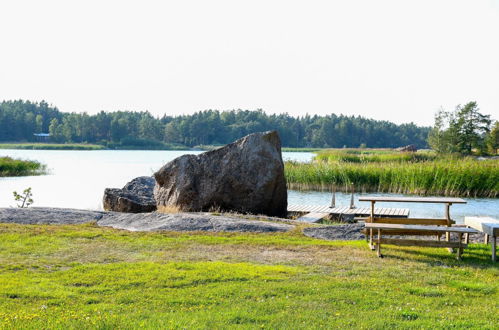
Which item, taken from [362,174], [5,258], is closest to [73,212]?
[5,258]

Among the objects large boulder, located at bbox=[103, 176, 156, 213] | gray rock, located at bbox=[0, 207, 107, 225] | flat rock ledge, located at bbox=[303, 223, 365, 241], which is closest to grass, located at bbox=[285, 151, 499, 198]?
large boulder, located at bbox=[103, 176, 156, 213]

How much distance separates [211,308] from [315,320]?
110 cm

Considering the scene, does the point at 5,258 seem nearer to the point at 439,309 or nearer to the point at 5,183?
the point at 439,309

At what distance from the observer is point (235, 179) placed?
1483cm

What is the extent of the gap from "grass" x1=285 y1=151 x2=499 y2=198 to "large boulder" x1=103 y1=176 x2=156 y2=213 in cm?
828

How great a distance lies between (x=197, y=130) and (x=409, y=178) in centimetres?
9524

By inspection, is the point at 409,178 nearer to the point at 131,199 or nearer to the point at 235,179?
the point at 235,179

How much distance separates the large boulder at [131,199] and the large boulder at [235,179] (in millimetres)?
1462

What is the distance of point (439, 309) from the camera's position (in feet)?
19.1

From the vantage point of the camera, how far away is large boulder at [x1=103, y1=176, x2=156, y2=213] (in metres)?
16.4

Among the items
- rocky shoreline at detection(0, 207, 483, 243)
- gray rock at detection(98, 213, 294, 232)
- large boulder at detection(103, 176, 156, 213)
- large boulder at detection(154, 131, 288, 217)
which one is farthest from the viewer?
large boulder at detection(103, 176, 156, 213)

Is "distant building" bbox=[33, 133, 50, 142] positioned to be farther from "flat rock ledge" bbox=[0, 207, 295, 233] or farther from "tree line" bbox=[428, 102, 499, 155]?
"flat rock ledge" bbox=[0, 207, 295, 233]

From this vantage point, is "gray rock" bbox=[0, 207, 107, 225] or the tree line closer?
"gray rock" bbox=[0, 207, 107, 225]

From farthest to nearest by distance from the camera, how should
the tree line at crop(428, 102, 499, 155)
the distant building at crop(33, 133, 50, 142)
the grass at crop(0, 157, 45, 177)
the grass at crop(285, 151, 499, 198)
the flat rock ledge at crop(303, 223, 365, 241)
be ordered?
the distant building at crop(33, 133, 50, 142), the tree line at crop(428, 102, 499, 155), the grass at crop(0, 157, 45, 177), the grass at crop(285, 151, 499, 198), the flat rock ledge at crop(303, 223, 365, 241)
